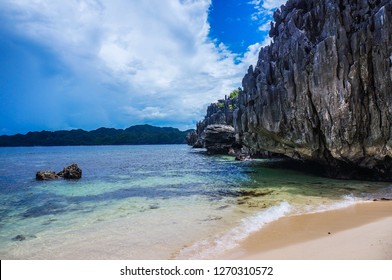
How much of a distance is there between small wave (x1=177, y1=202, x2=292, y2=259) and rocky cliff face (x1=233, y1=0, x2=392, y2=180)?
570 inches

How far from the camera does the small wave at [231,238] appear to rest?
11.3 m

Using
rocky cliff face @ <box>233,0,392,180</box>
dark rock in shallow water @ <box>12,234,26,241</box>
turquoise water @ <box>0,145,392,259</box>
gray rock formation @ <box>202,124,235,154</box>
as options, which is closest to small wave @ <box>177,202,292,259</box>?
turquoise water @ <box>0,145,392,259</box>

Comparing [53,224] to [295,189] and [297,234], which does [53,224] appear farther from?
[295,189]

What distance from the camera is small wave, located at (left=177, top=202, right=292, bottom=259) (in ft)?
37.2

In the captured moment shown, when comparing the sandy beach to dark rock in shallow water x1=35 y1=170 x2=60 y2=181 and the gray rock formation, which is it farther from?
the gray rock formation

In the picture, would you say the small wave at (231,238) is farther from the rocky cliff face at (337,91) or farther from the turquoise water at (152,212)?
the rocky cliff face at (337,91)

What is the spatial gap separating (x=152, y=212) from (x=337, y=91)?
2135 cm

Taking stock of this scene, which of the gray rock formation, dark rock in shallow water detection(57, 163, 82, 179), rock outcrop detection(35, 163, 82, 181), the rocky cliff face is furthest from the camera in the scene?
the gray rock formation

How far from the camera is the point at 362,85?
87.4 ft

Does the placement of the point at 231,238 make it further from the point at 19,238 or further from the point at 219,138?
the point at 219,138

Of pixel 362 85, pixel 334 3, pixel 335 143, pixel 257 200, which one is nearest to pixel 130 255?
pixel 257 200

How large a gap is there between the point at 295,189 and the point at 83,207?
17874 mm

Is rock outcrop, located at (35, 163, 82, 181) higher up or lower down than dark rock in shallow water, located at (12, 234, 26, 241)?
higher up

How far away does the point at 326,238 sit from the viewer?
1195 cm
